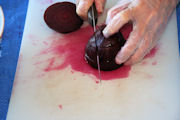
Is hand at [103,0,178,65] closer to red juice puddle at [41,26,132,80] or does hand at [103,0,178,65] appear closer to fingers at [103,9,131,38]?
fingers at [103,9,131,38]

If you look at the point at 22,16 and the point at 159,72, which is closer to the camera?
the point at 159,72

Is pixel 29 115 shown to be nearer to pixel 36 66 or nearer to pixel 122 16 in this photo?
pixel 36 66

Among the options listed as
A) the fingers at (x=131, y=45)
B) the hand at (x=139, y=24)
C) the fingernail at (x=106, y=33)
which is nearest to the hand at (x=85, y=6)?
the hand at (x=139, y=24)

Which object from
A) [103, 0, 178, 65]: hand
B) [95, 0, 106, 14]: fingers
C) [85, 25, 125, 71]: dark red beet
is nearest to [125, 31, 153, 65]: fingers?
[103, 0, 178, 65]: hand

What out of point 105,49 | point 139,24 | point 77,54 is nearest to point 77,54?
point 77,54

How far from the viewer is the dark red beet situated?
5.32 ft

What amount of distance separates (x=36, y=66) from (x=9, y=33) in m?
0.50

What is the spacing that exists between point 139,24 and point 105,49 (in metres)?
0.32

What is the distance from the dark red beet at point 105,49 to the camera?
162 cm

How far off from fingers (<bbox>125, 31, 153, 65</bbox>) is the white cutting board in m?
0.08

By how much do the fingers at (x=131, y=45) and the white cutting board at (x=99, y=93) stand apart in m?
0.18

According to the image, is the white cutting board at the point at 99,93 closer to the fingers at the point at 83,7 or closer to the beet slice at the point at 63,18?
the beet slice at the point at 63,18

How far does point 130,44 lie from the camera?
160 cm

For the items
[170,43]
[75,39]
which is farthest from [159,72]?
[75,39]
